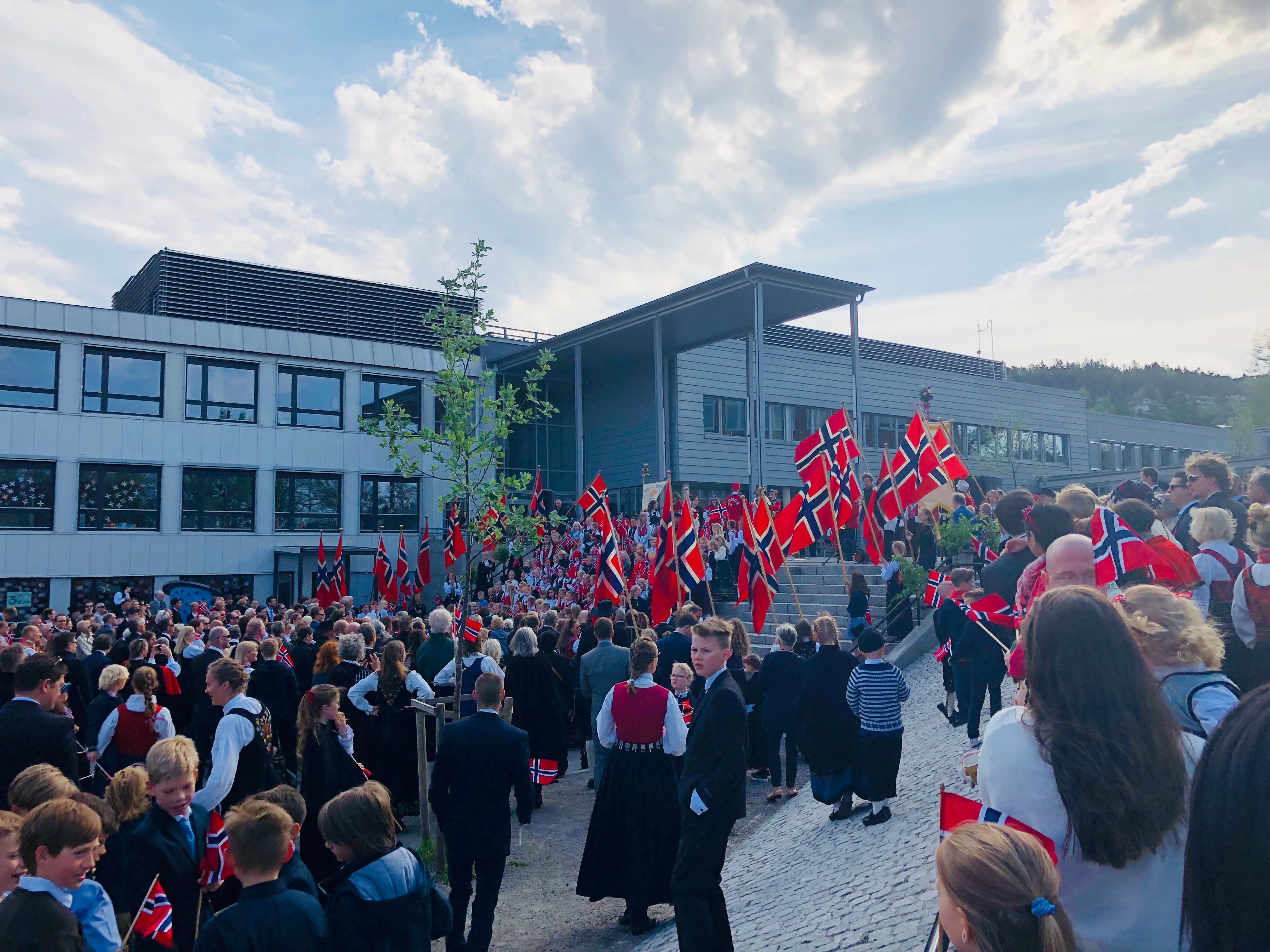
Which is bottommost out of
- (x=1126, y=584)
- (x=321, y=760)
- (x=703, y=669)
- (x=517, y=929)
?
(x=517, y=929)

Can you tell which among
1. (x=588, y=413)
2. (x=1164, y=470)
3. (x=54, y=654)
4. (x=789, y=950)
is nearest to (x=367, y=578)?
(x=588, y=413)

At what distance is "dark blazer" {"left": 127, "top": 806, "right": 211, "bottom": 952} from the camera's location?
4.14 m

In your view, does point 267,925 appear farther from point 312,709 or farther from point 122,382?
point 122,382

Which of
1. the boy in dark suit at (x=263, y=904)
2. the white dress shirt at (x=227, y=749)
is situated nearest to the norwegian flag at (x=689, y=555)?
the white dress shirt at (x=227, y=749)

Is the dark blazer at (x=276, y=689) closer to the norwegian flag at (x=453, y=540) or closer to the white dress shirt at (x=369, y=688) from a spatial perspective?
the white dress shirt at (x=369, y=688)

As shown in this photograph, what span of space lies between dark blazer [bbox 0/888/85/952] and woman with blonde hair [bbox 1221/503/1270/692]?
590 centimetres

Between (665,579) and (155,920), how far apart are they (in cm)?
1041

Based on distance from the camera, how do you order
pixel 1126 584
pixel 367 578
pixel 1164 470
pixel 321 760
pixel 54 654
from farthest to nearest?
pixel 1164 470, pixel 367 578, pixel 54 654, pixel 321 760, pixel 1126 584

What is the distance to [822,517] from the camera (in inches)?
592

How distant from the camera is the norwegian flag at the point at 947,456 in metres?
14.4

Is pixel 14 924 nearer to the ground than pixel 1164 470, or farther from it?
nearer to the ground

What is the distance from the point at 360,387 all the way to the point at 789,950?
28882 millimetres

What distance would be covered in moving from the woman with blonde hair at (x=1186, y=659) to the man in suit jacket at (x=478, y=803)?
376 centimetres

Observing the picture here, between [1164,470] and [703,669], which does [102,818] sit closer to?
[703,669]
